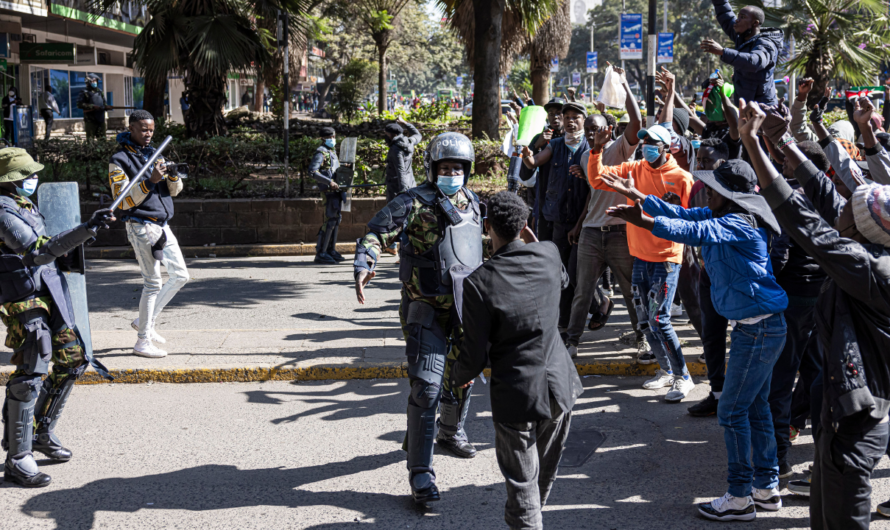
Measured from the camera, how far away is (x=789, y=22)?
1759 centimetres

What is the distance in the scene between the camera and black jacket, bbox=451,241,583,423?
3.46 metres

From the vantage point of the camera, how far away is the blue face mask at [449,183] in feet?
14.8

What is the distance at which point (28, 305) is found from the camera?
4637 millimetres

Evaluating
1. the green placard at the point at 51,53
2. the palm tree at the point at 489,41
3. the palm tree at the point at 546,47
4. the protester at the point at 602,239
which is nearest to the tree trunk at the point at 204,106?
the palm tree at the point at 489,41

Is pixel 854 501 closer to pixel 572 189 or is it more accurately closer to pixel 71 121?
pixel 572 189

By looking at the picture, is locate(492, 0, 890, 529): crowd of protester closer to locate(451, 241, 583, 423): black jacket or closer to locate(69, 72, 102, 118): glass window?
locate(451, 241, 583, 423): black jacket

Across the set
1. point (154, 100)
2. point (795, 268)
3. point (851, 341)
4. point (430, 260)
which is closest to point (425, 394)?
point (430, 260)

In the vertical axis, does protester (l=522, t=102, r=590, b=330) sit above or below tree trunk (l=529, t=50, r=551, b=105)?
below

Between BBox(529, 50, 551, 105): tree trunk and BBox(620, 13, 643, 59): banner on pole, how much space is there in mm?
9181

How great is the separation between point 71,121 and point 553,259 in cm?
3425

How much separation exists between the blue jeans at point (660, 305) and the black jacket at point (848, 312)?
2430 mm

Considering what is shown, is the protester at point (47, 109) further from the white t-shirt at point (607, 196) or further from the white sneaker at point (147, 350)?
the white t-shirt at point (607, 196)

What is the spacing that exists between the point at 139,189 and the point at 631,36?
8.79m

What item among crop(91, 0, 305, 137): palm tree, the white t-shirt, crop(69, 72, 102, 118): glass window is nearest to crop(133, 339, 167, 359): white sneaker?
the white t-shirt
